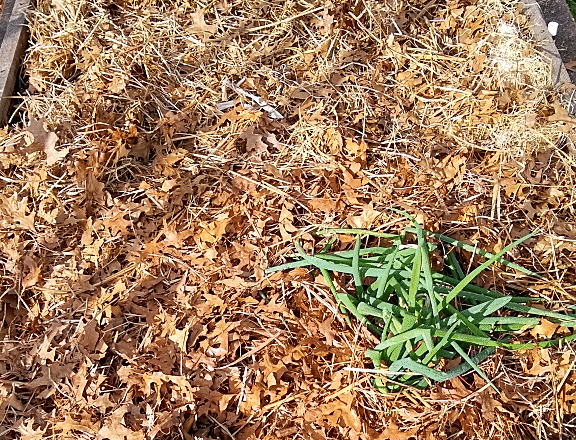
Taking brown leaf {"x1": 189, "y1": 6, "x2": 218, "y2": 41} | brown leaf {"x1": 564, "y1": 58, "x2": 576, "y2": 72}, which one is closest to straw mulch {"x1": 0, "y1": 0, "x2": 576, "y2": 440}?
brown leaf {"x1": 189, "y1": 6, "x2": 218, "y2": 41}

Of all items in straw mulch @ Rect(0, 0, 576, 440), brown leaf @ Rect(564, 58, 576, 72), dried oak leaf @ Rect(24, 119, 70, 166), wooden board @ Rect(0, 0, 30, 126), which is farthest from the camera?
brown leaf @ Rect(564, 58, 576, 72)

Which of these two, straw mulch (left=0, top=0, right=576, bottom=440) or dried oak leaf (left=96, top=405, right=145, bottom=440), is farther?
straw mulch (left=0, top=0, right=576, bottom=440)

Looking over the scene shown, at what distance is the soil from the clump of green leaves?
1.45 metres

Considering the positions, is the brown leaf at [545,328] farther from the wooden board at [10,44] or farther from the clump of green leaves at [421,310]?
the wooden board at [10,44]

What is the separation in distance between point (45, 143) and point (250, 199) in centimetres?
98

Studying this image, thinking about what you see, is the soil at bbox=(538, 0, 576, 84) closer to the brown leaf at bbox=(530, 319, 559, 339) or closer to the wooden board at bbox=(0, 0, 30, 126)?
the brown leaf at bbox=(530, 319, 559, 339)

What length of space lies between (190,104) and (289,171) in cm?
66

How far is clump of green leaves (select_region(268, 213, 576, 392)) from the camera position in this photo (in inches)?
70.9

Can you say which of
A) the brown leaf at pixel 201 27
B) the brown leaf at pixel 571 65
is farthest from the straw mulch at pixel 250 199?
the brown leaf at pixel 571 65

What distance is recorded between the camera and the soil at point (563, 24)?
292cm

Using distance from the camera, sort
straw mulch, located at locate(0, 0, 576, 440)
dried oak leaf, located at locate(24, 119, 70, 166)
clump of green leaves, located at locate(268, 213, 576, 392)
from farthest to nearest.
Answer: dried oak leaf, located at locate(24, 119, 70, 166), straw mulch, located at locate(0, 0, 576, 440), clump of green leaves, located at locate(268, 213, 576, 392)

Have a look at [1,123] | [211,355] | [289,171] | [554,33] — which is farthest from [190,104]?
[554,33]

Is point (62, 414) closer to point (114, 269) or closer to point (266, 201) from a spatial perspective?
point (114, 269)

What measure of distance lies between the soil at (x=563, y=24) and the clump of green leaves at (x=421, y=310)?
56.9 inches
